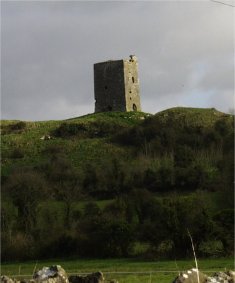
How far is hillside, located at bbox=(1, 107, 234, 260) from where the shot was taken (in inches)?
1382

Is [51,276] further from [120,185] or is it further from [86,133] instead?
[86,133]

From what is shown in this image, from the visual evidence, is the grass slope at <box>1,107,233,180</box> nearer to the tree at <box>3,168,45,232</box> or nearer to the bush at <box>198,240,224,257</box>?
the tree at <box>3,168,45,232</box>

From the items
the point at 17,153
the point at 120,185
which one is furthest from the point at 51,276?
the point at 17,153

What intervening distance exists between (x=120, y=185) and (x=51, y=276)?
A: 43.2 metres

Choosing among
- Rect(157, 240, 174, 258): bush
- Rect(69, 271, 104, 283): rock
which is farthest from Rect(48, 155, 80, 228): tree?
Rect(69, 271, 104, 283): rock

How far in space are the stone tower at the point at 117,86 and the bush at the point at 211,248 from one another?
1962 inches

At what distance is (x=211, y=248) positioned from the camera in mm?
33562

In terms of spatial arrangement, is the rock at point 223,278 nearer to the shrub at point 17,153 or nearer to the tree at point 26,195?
the tree at point 26,195

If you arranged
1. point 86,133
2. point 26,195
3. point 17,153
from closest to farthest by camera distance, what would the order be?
point 26,195
point 17,153
point 86,133

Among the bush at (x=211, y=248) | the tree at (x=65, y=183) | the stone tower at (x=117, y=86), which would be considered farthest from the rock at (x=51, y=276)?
the stone tower at (x=117, y=86)

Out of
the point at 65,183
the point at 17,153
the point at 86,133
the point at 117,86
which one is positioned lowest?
the point at 65,183

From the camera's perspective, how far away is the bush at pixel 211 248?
33.1 metres

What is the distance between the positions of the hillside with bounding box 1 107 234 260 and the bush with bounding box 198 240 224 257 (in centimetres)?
6

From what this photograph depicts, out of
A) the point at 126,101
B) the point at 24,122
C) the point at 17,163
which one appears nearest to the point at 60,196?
the point at 17,163
